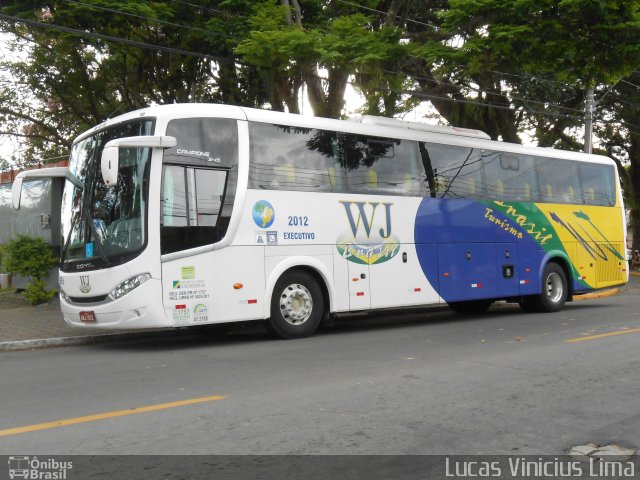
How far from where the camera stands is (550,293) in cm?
1603

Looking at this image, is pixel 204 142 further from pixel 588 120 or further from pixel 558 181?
pixel 588 120

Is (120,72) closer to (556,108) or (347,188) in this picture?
(347,188)

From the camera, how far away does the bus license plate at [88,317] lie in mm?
10039

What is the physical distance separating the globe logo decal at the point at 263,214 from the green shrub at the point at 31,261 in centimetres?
747

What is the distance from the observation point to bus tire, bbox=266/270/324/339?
11.1 metres

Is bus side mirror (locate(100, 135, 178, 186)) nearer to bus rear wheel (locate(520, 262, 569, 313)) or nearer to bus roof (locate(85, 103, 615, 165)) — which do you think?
bus roof (locate(85, 103, 615, 165))

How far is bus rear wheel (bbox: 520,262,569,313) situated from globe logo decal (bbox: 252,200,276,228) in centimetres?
751

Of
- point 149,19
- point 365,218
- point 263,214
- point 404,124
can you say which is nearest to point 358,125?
point 404,124

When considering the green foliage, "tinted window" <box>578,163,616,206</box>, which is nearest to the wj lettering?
"tinted window" <box>578,163,616,206</box>

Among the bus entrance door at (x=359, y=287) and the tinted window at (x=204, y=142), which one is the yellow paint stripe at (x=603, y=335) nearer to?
the bus entrance door at (x=359, y=287)

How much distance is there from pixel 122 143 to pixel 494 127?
685 inches

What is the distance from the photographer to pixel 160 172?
997cm

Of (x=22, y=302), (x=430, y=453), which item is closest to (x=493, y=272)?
(x=430, y=453)

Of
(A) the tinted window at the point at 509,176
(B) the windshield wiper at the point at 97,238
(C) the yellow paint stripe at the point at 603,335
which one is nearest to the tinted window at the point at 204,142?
(B) the windshield wiper at the point at 97,238
